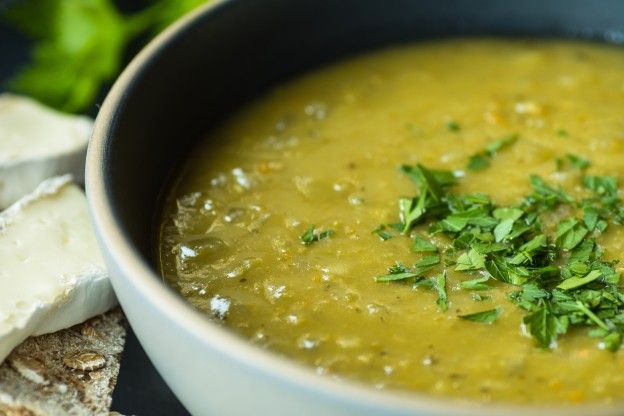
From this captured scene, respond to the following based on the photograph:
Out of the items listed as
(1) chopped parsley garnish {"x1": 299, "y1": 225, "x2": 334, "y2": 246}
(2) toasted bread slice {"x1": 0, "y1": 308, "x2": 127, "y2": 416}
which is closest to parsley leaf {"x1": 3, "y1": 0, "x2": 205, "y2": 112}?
(2) toasted bread slice {"x1": 0, "y1": 308, "x2": 127, "y2": 416}

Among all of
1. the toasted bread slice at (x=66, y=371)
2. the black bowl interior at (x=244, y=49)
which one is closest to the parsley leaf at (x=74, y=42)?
the black bowl interior at (x=244, y=49)

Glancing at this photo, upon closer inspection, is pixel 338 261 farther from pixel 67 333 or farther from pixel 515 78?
pixel 515 78

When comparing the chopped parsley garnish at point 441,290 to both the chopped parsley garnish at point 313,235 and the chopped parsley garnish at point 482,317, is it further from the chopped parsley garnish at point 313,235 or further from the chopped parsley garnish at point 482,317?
the chopped parsley garnish at point 313,235

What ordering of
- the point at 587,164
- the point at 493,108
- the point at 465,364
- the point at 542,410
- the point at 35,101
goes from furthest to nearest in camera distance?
the point at 35,101
the point at 493,108
the point at 587,164
the point at 465,364
the point at 542,410

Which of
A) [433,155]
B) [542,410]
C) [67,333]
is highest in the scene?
[542,410]

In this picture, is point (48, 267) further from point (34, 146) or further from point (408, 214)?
point (408, 214)

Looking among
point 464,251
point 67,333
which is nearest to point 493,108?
point 464,251

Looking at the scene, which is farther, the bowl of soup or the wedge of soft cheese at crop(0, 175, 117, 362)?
the wedge of soft cheese at crop(0, 175, 117, 362)

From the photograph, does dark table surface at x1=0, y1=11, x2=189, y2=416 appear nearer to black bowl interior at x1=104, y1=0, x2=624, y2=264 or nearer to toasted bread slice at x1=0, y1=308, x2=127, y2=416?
toasted bread slice at x1=0, y1=308, x2=127, y2=416

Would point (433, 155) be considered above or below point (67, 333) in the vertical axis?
above
